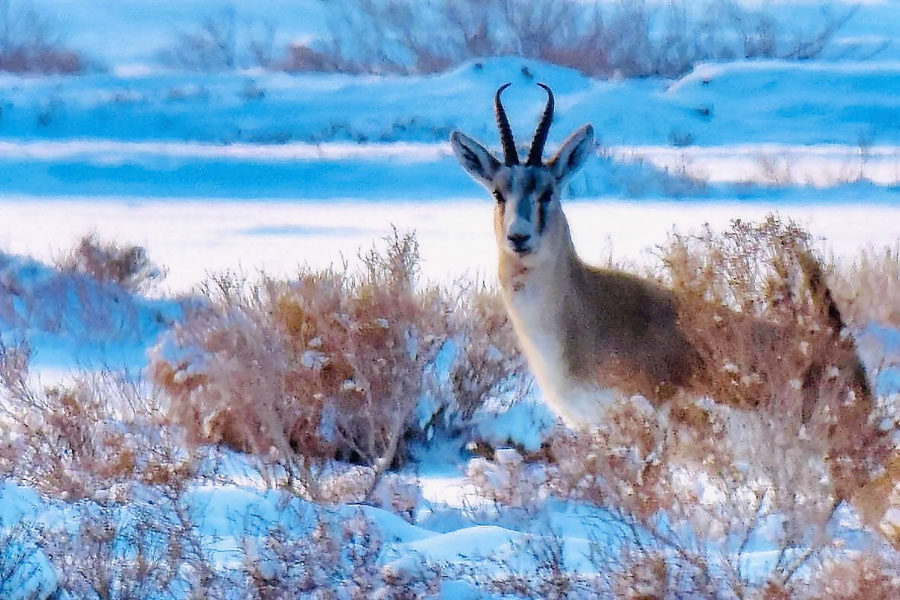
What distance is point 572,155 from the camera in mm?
7344

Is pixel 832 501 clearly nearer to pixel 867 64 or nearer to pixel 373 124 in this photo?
pixel 373 124

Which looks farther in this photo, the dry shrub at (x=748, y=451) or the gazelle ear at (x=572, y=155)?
the gazelle ear at (x=572, y=155)

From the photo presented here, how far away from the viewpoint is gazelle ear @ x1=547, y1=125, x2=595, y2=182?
7.25m

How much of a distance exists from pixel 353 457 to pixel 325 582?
2.95 meters

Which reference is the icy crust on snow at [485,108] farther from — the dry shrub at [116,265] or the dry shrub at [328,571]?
the dry shrub at [328,571]

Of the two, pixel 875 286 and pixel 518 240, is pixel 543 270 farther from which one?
pixel 875 286

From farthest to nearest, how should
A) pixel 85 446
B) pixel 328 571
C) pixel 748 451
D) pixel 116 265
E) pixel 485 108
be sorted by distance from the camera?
pixel 485 108
pixel 116 265
pixel 85 446
pixel 748 451
pixel 328 571

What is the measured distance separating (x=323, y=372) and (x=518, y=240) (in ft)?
4.78

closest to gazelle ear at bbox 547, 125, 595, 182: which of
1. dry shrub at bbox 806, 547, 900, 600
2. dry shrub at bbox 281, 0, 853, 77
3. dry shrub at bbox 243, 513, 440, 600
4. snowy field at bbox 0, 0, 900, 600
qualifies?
snowy field at bbox 0, 0, 900, 600

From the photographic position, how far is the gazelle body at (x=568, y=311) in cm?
657

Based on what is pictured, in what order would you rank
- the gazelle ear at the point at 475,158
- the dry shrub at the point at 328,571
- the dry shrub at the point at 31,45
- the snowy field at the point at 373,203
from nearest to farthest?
1. the dry shrub at the point at 328,571
2. the snowy field at the point at 373,203
3. the gazelle ear at the point at 475,158
4. the dry shrub at the point at 31,45

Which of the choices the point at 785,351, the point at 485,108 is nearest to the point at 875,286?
the point at 785,351

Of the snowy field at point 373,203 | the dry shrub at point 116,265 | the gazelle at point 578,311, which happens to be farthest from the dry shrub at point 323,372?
the dry shrub at point 116,265

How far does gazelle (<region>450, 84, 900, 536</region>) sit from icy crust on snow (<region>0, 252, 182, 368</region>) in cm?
345
